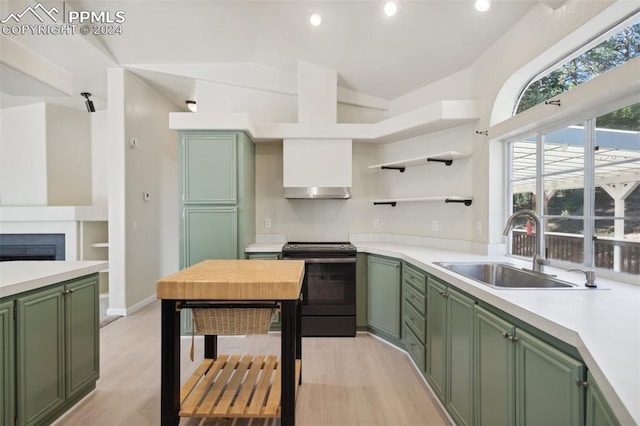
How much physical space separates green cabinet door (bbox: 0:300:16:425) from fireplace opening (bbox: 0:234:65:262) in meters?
3.32

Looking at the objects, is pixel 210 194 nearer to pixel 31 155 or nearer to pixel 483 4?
pixel 483 4

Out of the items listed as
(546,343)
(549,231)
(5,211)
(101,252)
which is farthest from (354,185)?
(5,211)

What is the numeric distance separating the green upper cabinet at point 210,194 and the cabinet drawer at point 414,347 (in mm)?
1760

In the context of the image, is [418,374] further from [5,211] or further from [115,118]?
[5,211]

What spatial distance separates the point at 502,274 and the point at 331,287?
1.61 meters

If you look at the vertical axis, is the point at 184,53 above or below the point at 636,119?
above

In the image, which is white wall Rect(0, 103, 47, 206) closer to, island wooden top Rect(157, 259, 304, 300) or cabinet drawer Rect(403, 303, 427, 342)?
island wooden top Rect(157, 259, 304, 300)

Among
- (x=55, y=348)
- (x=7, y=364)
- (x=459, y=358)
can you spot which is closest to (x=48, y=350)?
(x=55, y=348)

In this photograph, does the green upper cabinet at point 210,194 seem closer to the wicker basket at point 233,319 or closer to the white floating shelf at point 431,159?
the wicker basket at point 233,319

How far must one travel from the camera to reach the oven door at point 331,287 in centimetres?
315

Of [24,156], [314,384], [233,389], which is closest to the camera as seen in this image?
[233,389]

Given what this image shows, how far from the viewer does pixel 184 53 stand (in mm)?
3477

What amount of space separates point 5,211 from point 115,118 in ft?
7.13

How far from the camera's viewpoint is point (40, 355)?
166 centimetres
